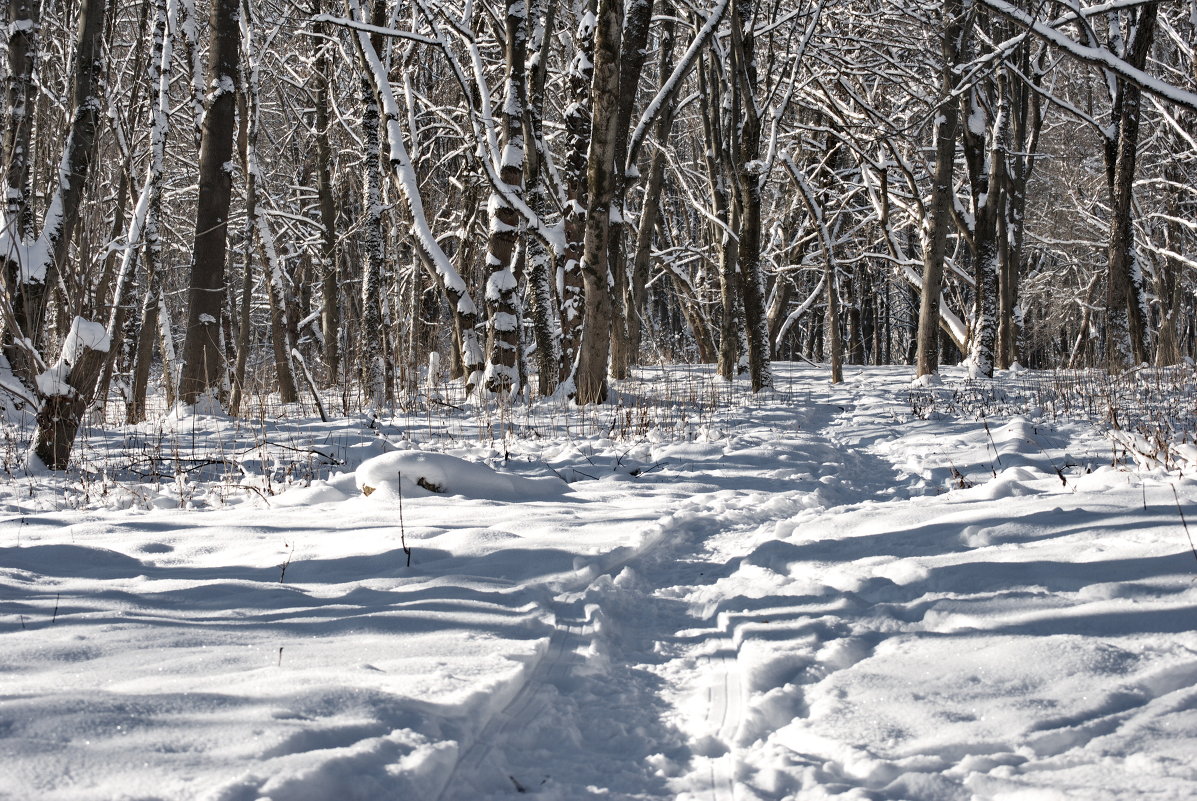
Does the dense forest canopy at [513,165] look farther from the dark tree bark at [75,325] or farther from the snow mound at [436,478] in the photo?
the snow mound at [436,478]

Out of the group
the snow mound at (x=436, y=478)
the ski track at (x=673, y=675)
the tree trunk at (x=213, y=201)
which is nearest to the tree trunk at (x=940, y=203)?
the ski track at (x=673, y=675)

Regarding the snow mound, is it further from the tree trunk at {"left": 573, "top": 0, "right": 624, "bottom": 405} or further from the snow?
the tree trunk at {"left": 573, "top": 0, "right": 624, "bottom": 405}

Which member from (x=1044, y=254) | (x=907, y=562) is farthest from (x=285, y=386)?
(x=1044, y=254)

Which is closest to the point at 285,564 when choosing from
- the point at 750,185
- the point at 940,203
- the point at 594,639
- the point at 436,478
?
the point at 594,639

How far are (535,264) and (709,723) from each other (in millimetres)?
9719

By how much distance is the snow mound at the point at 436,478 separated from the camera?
5.34 m

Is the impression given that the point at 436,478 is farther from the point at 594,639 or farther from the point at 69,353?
the point at 69,353

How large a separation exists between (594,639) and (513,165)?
25.7 ft

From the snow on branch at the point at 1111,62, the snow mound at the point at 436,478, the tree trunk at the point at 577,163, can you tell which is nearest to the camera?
the snow on branch at the point at 1111,62

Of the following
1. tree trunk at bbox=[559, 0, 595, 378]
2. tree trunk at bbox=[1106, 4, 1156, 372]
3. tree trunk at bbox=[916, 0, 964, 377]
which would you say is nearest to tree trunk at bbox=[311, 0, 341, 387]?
tree trunk at bbox=[559, 0, 595, 378]

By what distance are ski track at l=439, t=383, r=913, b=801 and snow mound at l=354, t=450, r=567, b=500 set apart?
126 centimetres

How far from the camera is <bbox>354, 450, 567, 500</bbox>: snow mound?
5.34 meters

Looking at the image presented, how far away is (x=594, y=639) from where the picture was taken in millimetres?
2887

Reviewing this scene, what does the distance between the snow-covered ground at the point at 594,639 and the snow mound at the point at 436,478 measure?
0.02m
